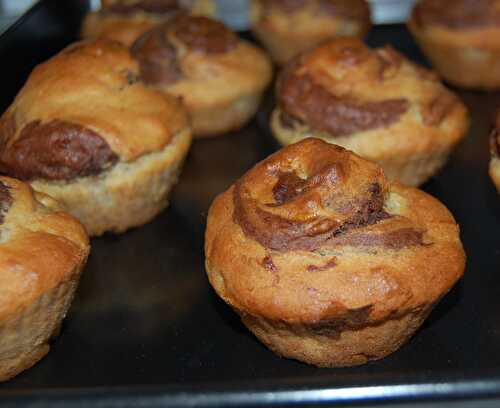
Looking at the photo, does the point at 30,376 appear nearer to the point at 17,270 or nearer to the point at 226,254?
the point at 17,270

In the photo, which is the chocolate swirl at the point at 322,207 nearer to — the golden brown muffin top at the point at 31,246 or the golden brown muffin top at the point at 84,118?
the golden brown muffin top at the point at 31,246

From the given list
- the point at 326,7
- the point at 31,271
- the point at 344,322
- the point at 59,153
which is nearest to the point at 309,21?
the point at 326,7

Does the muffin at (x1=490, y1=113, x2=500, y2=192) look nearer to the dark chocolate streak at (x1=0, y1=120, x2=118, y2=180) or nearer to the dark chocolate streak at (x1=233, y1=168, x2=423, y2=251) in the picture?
the dark chocolate streak at (x1=233, y1=168, x2=423, y2=251)

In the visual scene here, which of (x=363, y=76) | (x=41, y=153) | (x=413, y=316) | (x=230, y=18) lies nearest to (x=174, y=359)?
(x=413, y=316)

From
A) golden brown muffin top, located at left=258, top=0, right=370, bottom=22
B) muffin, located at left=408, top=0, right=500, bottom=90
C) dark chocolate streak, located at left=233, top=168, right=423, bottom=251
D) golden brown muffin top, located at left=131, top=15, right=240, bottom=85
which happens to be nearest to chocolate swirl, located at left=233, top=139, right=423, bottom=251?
dark chocolate streak, located at left=233, top=168, right=423, bottom=251

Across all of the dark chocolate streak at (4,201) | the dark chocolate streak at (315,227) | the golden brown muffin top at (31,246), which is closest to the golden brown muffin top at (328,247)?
the dark chocolate streak at (315,227)

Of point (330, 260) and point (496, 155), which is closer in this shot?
point (330, 260)

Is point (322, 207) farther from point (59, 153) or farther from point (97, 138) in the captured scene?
point (59, 153)
